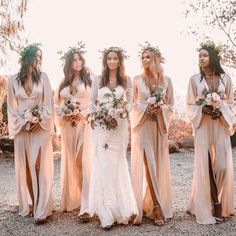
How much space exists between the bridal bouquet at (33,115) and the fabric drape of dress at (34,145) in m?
0.08

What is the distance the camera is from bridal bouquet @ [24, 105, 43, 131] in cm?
785

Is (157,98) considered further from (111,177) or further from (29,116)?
(29,116)

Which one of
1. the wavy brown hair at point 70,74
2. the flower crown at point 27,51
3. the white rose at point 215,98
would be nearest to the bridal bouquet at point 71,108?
the wavy brown hair at point 70,74

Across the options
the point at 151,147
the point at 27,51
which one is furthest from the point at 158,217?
the point at 27,51

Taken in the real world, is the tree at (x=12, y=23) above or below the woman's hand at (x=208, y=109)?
above

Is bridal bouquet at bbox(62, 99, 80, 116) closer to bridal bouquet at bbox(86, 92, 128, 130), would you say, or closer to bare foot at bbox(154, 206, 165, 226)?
bridal bouquet at bbox(86, 92, 128, 130)

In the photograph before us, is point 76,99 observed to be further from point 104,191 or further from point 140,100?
point 104,191

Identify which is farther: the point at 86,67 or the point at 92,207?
the point at 86,67

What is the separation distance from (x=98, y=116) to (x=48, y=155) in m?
1.33

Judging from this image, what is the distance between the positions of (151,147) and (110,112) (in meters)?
0.96

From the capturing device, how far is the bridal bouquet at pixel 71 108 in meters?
8.09

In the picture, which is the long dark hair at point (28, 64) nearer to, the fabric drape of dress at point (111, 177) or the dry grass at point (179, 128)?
the fabric drape of dress at point (111, 177)

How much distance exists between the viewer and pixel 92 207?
297 inches

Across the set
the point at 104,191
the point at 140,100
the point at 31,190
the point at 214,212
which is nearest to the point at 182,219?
the point at 214,212
